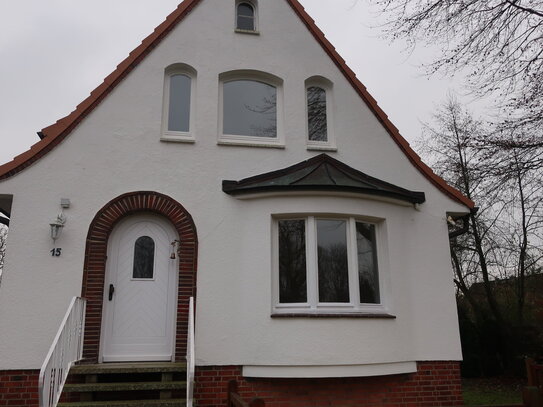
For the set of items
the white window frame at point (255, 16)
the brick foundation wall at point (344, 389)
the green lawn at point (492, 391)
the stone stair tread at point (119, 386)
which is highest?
the white window frame at point (255, 16)

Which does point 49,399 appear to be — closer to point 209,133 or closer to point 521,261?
point 209,133

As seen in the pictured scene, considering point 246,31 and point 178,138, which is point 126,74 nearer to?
point 178,138

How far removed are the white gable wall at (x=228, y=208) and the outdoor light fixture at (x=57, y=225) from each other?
0.11 meters

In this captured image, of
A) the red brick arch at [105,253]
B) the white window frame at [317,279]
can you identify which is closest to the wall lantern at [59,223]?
the red brick arch at [105,253]

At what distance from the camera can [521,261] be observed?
16.2m

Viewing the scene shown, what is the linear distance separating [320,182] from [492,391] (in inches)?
349

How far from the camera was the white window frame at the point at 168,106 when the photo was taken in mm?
7988

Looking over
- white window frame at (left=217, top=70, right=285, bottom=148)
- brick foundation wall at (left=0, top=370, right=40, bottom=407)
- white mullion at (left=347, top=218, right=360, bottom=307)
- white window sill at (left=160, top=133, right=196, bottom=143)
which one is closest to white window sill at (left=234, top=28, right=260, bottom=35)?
white window frame at (left=217, top=70, right=285, bottom=148)

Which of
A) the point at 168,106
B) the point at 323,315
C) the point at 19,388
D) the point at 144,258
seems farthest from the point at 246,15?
the point at 19,388

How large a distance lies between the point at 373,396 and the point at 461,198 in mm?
3971

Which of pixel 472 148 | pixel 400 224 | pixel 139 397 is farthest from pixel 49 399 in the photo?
pixel 472 148

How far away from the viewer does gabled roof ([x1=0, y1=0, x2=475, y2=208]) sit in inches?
288

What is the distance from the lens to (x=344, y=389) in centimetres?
725

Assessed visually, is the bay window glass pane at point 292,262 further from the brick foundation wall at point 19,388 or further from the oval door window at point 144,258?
the brick foundation wall at point 19,388
